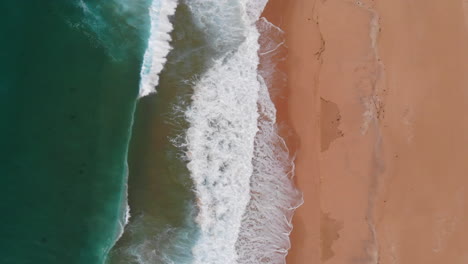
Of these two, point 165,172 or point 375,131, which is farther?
point 375,131

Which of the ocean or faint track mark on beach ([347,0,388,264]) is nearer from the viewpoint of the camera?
the ocean

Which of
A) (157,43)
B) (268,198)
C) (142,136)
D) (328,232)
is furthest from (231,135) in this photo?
(328,232)

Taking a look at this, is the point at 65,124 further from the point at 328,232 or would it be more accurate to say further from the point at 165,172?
the point at 328,232

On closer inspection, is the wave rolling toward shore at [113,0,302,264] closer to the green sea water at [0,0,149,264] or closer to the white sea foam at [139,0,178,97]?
the white sea foam at [139,0,178,97]

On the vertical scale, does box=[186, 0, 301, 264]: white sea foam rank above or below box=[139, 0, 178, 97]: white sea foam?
below

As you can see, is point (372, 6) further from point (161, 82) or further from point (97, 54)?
point (97, 54)

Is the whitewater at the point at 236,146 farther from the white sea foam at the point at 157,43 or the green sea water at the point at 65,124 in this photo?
the green sea water at the point at 65,124

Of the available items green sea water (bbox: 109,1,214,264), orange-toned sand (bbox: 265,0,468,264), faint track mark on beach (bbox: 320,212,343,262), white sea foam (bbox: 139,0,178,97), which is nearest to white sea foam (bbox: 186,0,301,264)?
green sea water (bbox: 109,1,214,264)
